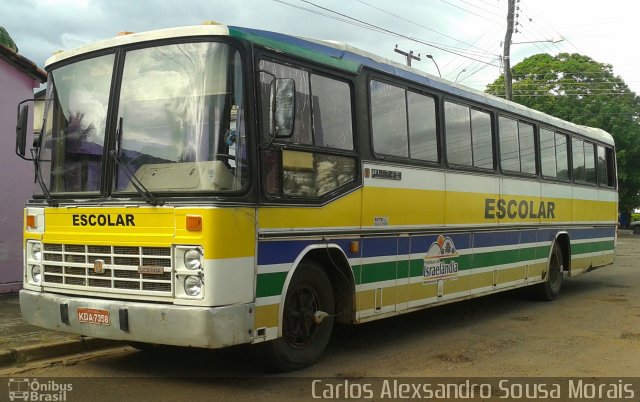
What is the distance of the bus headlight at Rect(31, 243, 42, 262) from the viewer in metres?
Answer: 6.00

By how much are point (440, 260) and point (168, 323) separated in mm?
4063

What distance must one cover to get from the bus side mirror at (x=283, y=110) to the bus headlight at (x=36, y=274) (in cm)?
263

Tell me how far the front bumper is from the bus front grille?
13cm

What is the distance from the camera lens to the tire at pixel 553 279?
37.7 feet

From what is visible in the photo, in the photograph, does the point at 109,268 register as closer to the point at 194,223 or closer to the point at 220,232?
the point at 194,223

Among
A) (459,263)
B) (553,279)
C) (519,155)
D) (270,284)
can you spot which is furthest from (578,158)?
(270,284)

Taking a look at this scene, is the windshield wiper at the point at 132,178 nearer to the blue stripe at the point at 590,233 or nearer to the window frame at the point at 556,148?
the window frame at the point at 556,148

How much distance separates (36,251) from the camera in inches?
239

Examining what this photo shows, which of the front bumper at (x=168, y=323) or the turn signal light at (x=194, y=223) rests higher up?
the turn signal light at (x=194, y=223)

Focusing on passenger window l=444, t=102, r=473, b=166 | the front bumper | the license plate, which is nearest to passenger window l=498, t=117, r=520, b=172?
passenger window l=444, t=102, r=473, b=166

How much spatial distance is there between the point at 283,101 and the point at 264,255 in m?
1.33

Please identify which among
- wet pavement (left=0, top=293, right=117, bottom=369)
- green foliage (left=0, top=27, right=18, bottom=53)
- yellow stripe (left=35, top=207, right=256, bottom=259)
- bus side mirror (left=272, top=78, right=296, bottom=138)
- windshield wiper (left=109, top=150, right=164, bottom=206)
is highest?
green foliage (left=0, top=27, right=18, bottom=53)

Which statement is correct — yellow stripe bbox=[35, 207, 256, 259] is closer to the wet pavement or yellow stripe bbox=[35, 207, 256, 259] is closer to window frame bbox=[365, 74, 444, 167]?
the wet pavement

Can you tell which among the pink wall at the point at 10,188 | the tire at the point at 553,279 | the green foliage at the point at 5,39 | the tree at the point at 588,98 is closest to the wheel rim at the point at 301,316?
the pink wall at the point at 10,188
